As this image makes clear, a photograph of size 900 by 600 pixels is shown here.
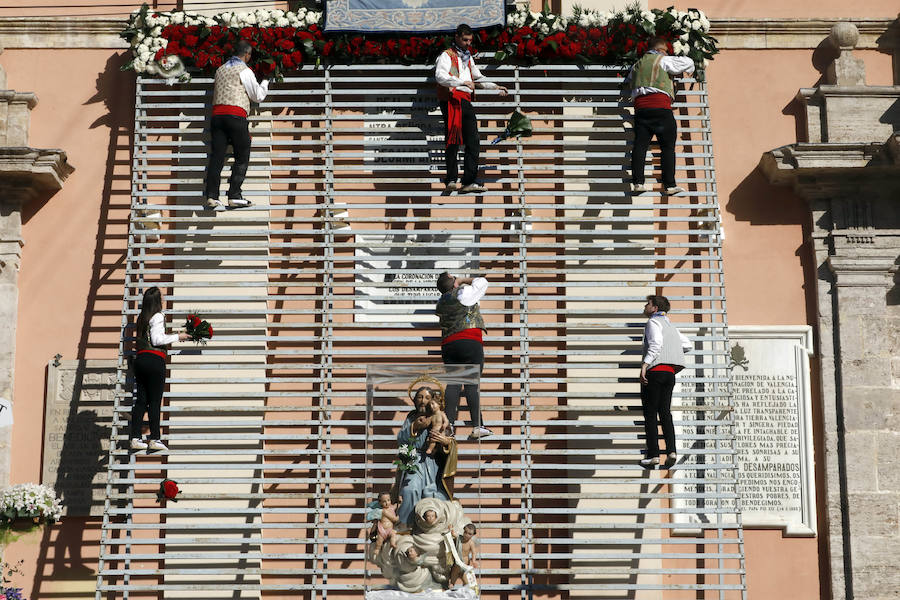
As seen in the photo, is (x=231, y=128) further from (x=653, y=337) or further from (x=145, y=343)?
(x=653, y=337)

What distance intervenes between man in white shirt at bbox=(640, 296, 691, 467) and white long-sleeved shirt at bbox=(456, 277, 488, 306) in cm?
148

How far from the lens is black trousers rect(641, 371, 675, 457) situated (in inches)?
479

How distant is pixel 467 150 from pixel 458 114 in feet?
1.14

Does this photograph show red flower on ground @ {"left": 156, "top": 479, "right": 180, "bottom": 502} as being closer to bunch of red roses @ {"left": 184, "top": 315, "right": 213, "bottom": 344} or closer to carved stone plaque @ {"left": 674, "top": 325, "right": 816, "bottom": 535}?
bunch of red roses @ {"left": 184, "top": 315, "right": 213, "bottom": 344}

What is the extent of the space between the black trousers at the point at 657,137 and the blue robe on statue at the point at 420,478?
3.64 m

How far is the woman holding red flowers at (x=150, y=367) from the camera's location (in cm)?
1232

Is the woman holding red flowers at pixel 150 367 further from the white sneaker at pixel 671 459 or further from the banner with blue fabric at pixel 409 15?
the white sneaker at pixel 671 459

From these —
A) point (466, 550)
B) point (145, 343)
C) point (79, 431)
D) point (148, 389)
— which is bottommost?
point (466, 550)

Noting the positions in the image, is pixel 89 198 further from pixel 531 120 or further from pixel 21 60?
pixel 531 120

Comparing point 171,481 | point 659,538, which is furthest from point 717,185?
point 171,481

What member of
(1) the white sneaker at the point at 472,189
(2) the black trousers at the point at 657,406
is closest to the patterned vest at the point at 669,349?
(2) the black trousers at the point at 657,406

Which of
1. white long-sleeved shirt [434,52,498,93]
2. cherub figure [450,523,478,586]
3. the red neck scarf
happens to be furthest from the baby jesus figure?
white long-sleeved shirt [434,52,498,93]

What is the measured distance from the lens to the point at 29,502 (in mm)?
12617

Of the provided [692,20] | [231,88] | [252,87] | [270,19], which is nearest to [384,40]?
[270,19]
